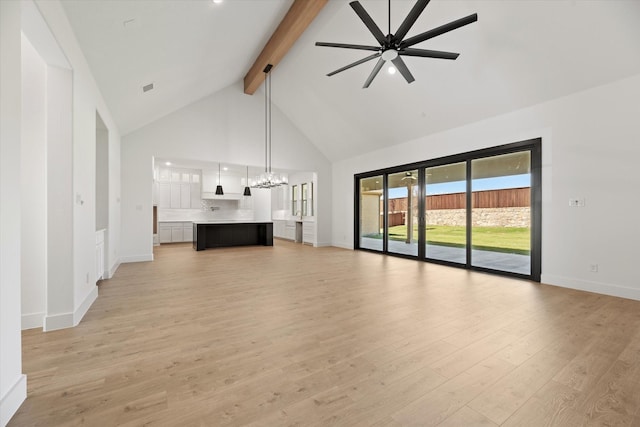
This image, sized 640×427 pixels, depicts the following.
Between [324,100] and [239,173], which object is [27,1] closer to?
[324,100]

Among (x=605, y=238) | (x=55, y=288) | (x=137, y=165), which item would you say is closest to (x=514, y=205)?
(x=605, y=238)

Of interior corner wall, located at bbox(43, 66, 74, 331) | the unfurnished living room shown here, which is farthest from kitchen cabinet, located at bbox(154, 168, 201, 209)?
interior corner wall, located at bbox(43, 66, 74, 331)

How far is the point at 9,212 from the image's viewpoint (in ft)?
4.98

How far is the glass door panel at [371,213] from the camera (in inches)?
314

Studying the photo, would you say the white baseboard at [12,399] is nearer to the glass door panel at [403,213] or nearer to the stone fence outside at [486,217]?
the stone fence outside at [486,217]

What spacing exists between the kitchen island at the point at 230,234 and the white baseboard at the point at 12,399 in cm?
677

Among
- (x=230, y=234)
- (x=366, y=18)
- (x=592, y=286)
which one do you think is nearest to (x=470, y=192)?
(x=592, y=286)

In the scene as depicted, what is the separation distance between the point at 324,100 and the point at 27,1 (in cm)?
571

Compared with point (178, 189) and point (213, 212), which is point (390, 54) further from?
point (213, 212)

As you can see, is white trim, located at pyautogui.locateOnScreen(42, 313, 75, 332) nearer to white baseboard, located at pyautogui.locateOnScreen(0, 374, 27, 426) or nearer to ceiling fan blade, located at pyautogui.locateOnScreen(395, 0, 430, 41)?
white baseboard, located at pyautogui.locateOnScreen(0, 374, 27, 426)

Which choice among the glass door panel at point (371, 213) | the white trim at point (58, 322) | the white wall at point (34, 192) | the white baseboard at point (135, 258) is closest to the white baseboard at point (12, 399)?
the white trim at point (58, 322)

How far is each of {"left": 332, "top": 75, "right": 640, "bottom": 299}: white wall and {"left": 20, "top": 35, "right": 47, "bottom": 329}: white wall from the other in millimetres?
6528

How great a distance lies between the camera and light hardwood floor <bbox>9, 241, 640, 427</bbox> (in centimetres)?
152

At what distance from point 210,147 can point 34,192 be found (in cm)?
479
